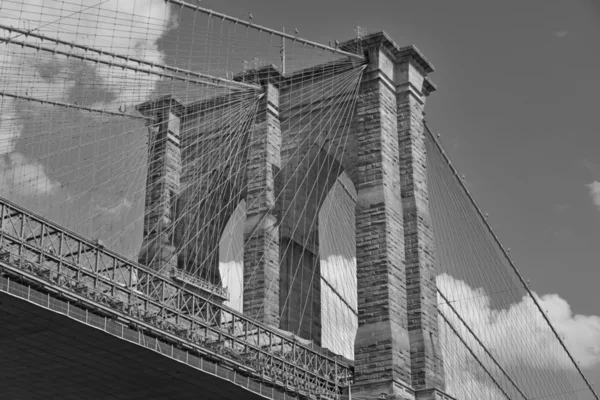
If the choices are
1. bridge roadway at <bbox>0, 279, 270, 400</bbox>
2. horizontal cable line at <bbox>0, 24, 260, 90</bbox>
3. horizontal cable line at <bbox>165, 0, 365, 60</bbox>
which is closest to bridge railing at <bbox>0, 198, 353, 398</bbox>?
bridge roadway at <bbox>0, 279, 270, 400</bbox>

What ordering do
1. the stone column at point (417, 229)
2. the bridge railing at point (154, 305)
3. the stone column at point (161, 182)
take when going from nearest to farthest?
the bridge railing at point (154, 305) → the stone column at point (417, 229) → the stone column at point (161, 182)

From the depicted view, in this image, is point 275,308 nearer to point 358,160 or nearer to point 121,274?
point 358,160

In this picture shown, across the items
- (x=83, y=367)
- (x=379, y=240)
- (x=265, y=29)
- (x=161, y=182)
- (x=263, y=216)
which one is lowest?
(x=83, y=367)

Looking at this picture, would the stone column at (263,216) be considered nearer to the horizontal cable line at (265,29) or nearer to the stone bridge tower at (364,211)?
the stone bridge tower at (364,211)

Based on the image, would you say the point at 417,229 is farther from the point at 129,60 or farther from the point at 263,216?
the point at 129,60

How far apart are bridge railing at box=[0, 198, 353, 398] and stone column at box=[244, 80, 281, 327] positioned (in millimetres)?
2276

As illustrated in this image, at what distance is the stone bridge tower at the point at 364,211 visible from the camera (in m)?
40.9

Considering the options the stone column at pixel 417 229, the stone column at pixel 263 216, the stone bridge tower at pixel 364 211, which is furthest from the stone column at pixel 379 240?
the stone column at pixel 263 216

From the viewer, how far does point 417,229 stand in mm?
43719

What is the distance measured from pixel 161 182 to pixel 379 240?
12.4 m

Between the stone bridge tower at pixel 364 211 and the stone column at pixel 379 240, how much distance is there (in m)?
0.05

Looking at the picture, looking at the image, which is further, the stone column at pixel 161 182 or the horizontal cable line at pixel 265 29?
the stone column at pixel 161 182

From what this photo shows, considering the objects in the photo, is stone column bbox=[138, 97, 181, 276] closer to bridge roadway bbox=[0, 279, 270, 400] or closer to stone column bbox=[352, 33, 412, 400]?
stone column bbox=[352, 33, 412, 400]

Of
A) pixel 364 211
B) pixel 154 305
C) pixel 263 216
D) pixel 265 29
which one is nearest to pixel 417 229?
pixel 364 211
